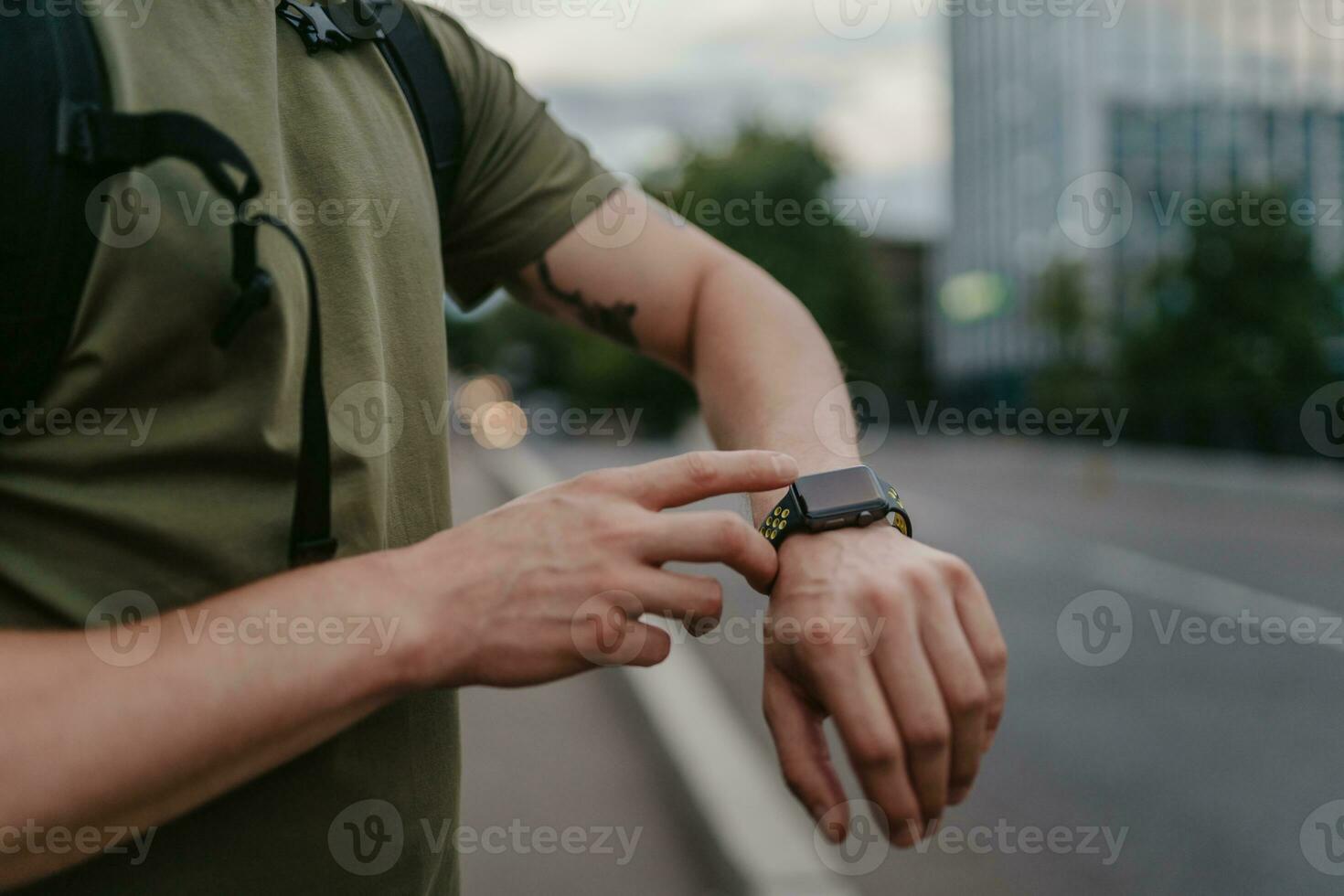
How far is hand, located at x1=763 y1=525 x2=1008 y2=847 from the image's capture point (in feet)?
3.31

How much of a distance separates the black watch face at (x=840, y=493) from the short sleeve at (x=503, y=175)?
0.62 meters

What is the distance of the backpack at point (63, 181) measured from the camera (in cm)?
88

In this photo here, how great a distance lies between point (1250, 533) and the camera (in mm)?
15375

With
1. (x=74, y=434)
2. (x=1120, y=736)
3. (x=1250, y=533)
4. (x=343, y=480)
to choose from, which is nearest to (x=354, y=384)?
(x=343, y=480)

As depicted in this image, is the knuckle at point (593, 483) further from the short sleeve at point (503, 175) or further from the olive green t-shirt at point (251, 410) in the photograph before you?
the short sleeve at point (503, 175)

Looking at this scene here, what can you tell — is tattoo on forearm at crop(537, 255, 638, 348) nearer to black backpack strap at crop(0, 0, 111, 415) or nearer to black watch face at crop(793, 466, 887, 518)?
black watch face at crop(793, 466, 887, 518)

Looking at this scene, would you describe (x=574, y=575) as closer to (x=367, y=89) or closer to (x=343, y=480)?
(x=343, y=480)

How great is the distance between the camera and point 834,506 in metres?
1.20

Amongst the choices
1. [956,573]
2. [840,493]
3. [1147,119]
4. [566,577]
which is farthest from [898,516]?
[1147,119]

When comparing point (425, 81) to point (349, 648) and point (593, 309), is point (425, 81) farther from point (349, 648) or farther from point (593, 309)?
point (349, 648)

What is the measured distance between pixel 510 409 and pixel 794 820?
157 ft

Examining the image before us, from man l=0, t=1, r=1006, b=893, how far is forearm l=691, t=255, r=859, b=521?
0.72 feet

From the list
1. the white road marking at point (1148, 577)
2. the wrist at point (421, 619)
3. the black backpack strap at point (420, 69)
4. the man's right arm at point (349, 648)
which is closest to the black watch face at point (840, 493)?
the man's right arm at point (349, 648)

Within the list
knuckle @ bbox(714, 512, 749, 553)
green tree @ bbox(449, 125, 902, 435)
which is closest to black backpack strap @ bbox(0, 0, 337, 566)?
knuckle @ bbox(714, 512, 749, 553)
